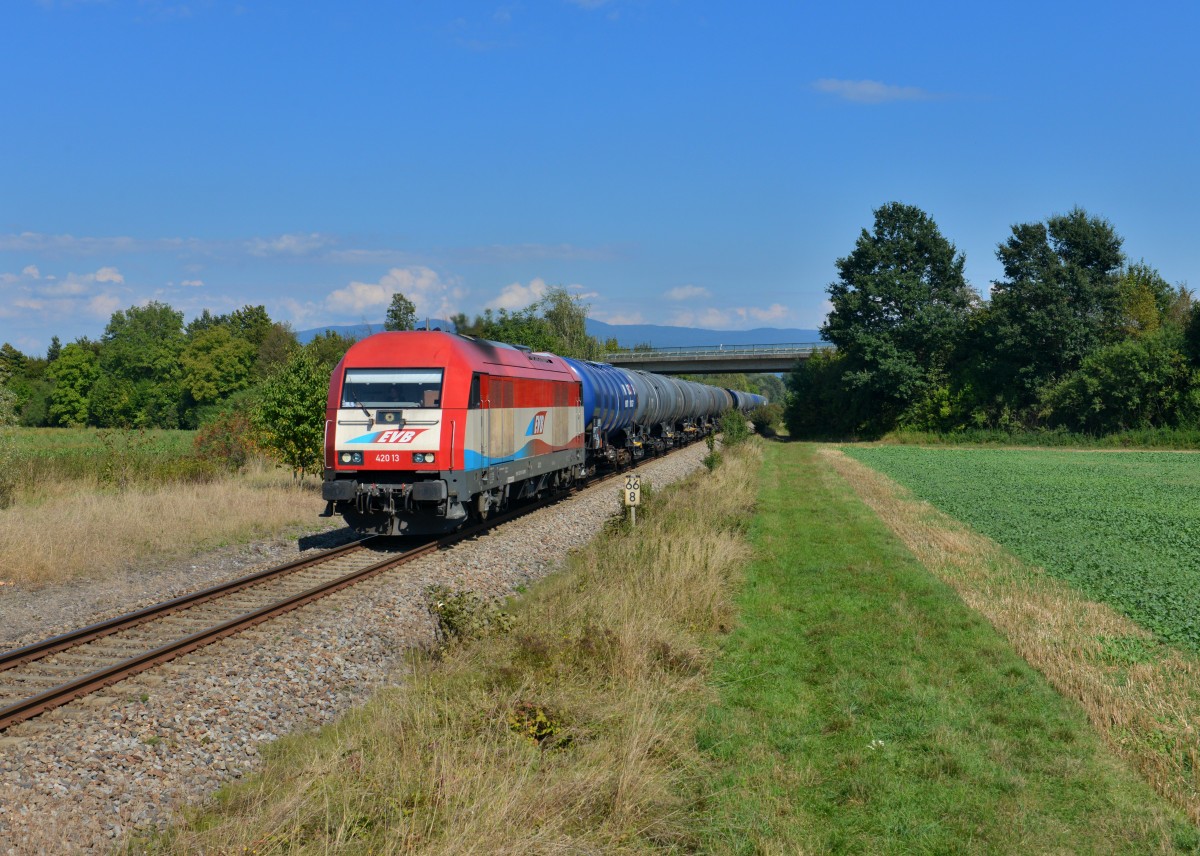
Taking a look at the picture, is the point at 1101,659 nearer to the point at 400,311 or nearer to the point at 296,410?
the point at 296,410

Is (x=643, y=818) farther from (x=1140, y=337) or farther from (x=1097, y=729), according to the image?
(x=1140, y=337)

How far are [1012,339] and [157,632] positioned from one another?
50612 mm

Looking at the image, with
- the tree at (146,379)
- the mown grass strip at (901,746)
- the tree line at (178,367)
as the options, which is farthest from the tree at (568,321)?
the mown grass strip at (901,746)

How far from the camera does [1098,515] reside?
68.6 ft

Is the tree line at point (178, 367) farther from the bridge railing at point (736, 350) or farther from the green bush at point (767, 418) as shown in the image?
the green bush at point (767, 418)

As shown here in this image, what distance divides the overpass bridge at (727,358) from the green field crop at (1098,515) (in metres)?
30.5

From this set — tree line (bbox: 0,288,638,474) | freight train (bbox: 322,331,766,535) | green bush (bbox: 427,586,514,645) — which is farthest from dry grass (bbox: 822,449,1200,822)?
tree line (bbox: 0,288,638,474)

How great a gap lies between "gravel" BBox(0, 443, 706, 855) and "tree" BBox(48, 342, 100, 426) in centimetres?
8331

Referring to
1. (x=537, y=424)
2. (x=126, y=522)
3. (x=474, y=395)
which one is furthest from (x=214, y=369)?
(x=474, y=395)

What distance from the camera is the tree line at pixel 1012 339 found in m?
48.2

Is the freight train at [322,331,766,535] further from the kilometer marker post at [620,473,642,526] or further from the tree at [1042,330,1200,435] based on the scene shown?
the tree at [1042,330,1200,435]

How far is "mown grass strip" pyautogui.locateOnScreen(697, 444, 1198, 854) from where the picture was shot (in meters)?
5.65

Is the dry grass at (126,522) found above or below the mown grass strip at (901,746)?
above

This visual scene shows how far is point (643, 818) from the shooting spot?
5.61 m
